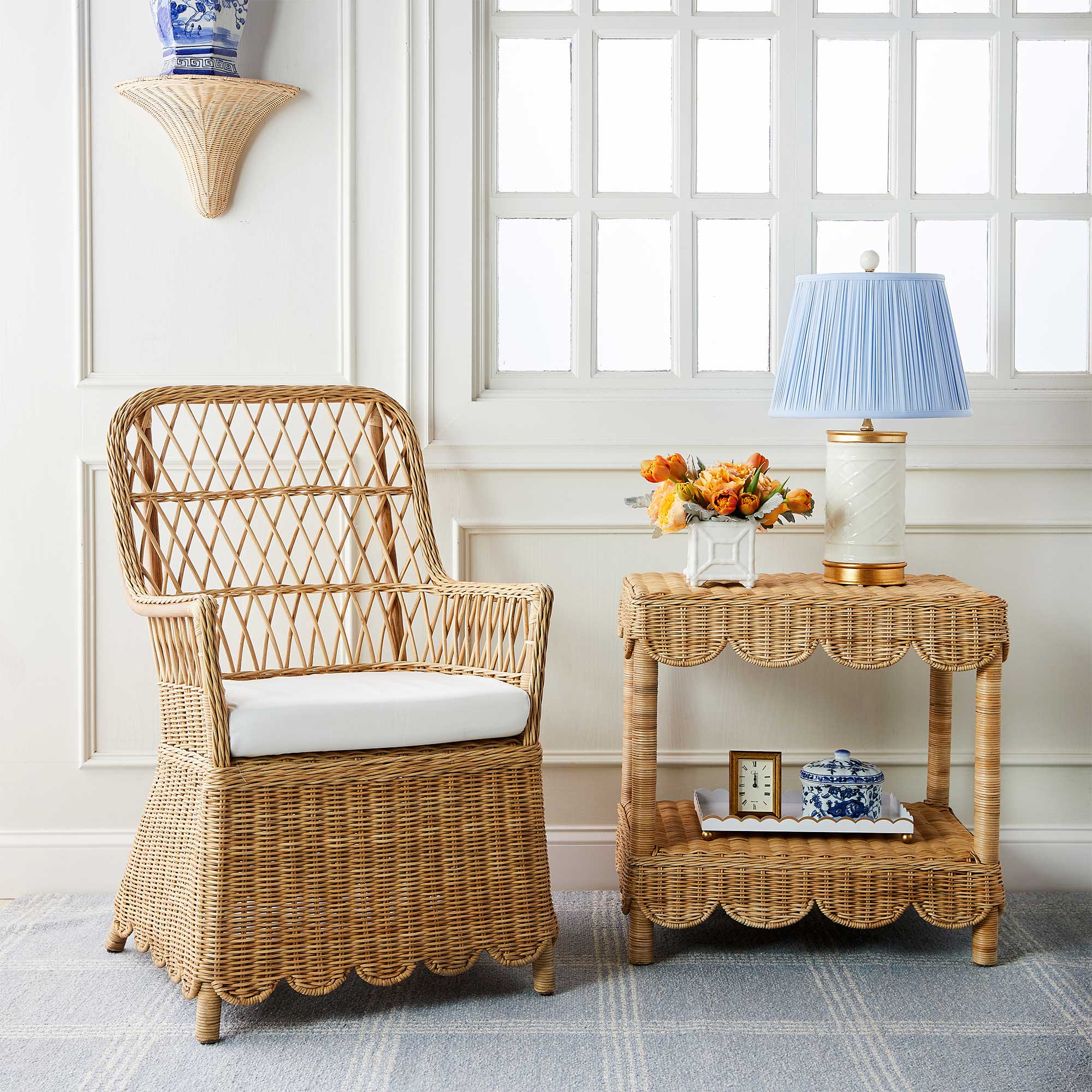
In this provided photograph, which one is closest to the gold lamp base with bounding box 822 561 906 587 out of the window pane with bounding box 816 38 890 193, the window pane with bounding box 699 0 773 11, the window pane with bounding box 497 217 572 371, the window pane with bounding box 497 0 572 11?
the window pane with bounding box 497 217 572 371

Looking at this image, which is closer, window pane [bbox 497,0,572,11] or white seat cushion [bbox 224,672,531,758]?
white seat cushion [bbox 224,672,531,758]

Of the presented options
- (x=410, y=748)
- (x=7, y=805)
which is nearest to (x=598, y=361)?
(x=410, y=748)

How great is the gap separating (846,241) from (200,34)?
1.41 metres

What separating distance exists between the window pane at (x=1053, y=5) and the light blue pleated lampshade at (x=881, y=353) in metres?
0.89

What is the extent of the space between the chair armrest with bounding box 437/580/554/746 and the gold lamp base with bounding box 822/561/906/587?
0.54 metres

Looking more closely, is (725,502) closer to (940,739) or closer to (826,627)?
(826,627)

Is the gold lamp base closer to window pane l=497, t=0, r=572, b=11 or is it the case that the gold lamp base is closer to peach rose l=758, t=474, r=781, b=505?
peach rose l=758, t=474, r=781, b=505

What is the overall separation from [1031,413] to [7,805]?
7.72 feet

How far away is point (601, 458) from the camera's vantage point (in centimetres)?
242

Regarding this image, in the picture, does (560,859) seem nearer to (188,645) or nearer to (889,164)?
(188,645)

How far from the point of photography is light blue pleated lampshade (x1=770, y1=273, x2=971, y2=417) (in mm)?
1959

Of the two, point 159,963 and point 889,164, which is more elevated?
point 889,164

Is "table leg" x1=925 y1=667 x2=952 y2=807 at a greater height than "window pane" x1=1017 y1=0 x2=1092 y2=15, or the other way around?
"window pane" x1=1017 y1=0 x2=1092 y2=15

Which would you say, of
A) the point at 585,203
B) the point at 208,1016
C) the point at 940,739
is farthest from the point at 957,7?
the point at 208,1016
